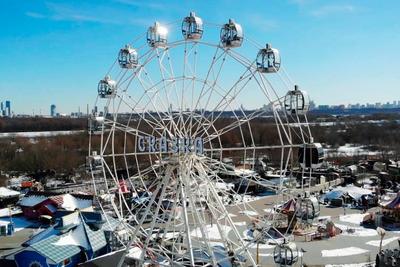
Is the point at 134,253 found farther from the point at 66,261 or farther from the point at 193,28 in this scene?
the point at 193,28

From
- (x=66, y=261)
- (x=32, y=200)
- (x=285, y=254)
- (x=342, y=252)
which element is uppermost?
(x=285, y=254)

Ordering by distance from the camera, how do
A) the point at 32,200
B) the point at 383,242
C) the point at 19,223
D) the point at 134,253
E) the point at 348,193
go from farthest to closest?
Answer: the point at 348,193 → the point at 32,200 → the point at 19,223 → the point at 383,242 → the point at 134,253

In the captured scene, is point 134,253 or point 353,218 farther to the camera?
point 353,218

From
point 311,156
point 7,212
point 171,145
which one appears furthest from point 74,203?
point 311,156

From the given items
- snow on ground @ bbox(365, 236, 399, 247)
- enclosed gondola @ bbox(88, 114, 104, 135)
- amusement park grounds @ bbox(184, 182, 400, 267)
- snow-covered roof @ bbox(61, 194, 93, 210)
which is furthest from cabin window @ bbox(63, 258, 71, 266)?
snow on ground @ bbox(365, 236, 399, 247)

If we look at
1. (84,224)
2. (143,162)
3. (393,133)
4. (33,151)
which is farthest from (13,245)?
(393,133)

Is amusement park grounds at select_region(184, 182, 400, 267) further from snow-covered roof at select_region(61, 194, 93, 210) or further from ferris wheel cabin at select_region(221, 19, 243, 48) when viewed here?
snow-covered roof at select_region(61, 194, 93, 210)

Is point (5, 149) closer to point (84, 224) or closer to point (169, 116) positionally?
point (84, 224)
